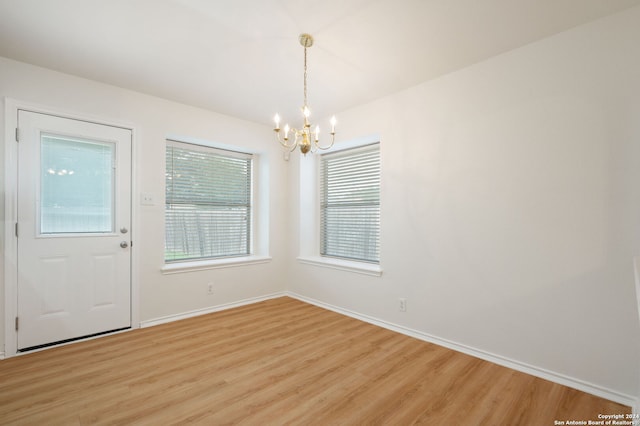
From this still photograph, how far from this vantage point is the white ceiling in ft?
6.43

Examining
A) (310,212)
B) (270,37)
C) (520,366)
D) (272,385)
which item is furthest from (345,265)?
Result: (270,37)

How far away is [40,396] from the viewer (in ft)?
6.51

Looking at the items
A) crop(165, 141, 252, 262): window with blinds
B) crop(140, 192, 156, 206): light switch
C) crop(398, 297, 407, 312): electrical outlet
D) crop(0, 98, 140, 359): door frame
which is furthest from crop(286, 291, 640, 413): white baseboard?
crop(0, 98, 140, 359): door frame

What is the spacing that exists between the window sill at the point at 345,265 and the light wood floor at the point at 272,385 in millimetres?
715

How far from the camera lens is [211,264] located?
12.4 feet

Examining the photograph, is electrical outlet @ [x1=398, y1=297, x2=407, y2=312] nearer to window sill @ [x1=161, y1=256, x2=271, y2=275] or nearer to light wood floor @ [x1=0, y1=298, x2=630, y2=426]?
light wood floor @ [x1=0, y1=298, x2=630, y2=426]

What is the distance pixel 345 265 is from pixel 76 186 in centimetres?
302

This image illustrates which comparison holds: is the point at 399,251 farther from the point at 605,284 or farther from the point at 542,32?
the point at 542,32

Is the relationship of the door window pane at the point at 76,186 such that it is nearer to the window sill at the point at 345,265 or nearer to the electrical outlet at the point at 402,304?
the window sill at the point at 345,265

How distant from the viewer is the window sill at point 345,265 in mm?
3455

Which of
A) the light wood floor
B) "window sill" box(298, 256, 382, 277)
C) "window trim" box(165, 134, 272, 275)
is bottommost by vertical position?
the light wood floor

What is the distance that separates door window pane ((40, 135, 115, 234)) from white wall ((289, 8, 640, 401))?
3.04m

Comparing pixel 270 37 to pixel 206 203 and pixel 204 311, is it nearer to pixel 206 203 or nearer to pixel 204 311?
pixel 206 203

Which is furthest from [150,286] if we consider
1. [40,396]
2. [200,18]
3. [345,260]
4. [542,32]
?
[542,32]
